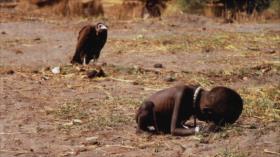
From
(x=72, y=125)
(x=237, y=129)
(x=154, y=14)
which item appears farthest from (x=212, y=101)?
(x=154, y=14)

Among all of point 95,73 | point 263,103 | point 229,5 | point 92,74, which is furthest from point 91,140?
point 229,5

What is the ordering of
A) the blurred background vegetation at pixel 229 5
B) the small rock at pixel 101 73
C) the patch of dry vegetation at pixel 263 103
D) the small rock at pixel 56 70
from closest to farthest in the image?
1. the patch of dry vegetation at pixel 263 103
2. the small rock at pixel 101 73
3. the small rock at pixel 56 70
4. the blurred background vegetation at pixel 229 5

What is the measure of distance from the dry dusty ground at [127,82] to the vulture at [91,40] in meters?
0.34

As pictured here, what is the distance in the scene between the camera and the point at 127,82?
10.5m

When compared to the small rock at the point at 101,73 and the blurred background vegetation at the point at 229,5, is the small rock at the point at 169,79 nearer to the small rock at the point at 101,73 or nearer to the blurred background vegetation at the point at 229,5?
the small rock at the point at 101,73

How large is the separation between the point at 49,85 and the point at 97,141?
367 cm

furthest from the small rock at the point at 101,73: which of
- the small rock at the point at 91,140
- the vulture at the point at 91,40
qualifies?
the small rock at the point at 91,140

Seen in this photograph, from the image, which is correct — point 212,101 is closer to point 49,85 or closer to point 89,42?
point 49,85

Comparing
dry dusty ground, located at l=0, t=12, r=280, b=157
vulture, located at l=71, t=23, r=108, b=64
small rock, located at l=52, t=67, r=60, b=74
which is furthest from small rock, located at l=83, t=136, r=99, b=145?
vulture, located at l=71, t=23, r=108, b=64

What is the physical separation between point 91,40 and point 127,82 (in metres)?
1.60

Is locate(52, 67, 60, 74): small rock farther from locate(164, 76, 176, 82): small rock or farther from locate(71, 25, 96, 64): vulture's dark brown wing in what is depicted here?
locate(164, 76, 176, 82): small rock

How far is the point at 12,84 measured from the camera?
10312 mm

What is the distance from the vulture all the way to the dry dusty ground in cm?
34

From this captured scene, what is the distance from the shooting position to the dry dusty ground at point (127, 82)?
6.59 meters
